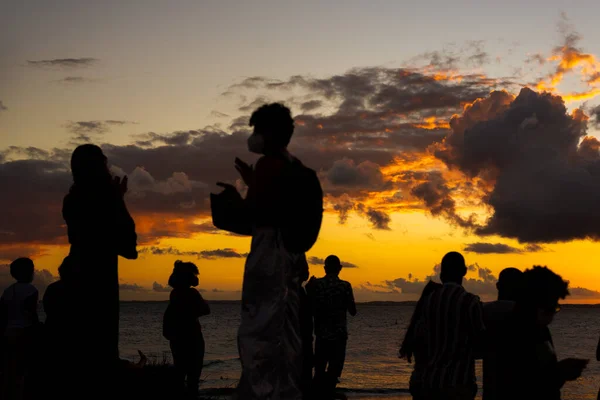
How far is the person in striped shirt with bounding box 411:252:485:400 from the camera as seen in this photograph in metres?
6.44

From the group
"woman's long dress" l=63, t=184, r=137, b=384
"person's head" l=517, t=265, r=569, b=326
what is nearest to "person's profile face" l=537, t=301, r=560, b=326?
"person's head" l=517, t=265, r=569, b=326

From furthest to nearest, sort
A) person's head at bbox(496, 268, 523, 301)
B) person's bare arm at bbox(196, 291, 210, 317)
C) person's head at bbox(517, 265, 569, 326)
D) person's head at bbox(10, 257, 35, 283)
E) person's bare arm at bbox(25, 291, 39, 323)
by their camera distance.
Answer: person's bare arm at bbox(196, 291, 210, 317) → person's head at bbox(10, 257, 35, 283) → person's bare arm at bbox(25, 291, 39, 323) → person's head at bbox(496, 268, 523, 301) → person's head at bbox(517, 265, 569, 326)

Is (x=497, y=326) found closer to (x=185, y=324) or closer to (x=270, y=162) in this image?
(x=270, y=162)

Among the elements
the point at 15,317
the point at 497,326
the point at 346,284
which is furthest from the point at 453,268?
the point at 346,284

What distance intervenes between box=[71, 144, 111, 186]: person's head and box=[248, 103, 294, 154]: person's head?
3.52 ft

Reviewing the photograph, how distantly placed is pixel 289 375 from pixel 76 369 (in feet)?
4.68

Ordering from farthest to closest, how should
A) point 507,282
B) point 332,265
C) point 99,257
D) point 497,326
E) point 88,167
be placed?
point 332,265 → point 507,282 → point 497,326 → point 88,167 → point 99,257

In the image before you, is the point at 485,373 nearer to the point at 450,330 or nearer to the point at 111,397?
the point at 450,330

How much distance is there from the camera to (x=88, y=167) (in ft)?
18.3

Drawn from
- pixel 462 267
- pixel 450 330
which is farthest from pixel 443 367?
pixel 462 267

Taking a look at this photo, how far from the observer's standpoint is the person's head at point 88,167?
5562 millimetres

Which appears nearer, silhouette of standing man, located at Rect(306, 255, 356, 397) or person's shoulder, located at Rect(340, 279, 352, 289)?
silhouette of standing man, located at Rect(306, 255, 356, 397)

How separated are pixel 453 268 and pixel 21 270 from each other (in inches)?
221

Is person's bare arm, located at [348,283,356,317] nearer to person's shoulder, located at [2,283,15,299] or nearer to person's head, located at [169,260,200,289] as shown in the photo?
person's head, located at [169,260,200,289]
